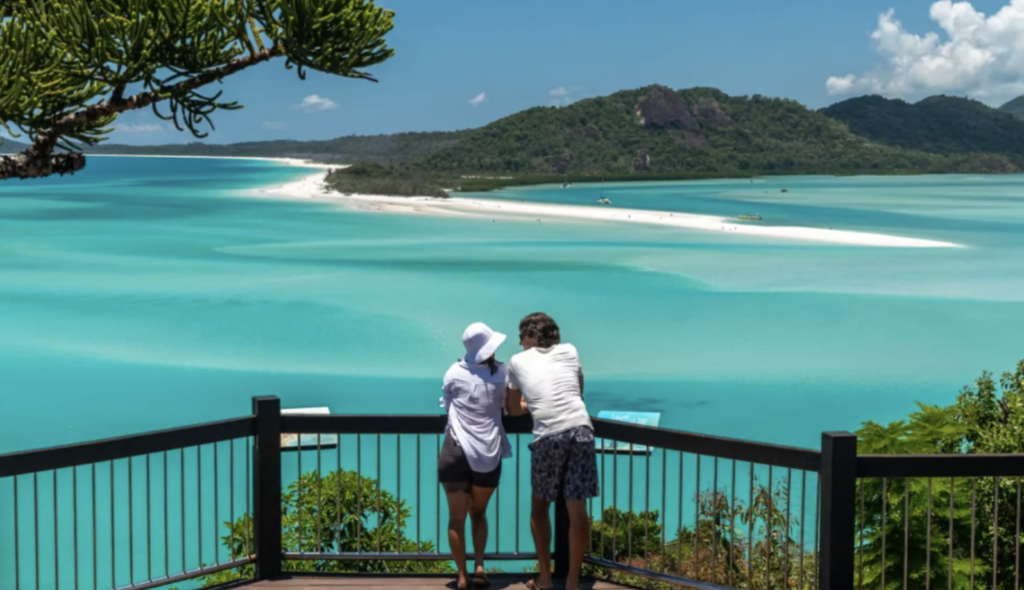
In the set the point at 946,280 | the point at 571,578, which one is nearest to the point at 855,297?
the point at 946,280

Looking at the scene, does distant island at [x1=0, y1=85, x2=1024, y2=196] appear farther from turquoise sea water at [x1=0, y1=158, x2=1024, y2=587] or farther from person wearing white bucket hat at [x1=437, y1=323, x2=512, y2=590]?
person wearing white bucket hat at [x1=437, y1=323, x2=512, y2=590]

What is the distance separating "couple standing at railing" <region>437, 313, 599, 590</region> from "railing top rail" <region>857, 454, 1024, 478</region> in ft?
4.16

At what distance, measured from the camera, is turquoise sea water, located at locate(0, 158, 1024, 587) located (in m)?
26.5

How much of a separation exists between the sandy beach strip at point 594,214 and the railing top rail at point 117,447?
190 ft

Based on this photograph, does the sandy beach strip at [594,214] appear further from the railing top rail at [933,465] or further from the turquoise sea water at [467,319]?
the railing top rail at [933,465]

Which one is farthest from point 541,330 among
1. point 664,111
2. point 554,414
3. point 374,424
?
point 664,111

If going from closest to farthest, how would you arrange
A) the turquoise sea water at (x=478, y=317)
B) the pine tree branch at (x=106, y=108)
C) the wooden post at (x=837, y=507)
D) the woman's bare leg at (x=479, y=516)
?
the wooden post at (x=837, y=507), the woman's bare leg at (x=479, y=516), the pine tree branch at (x=106, y=108), the turquoise sea water at (x=478, y=317)

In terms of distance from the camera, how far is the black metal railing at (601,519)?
18.4 feet

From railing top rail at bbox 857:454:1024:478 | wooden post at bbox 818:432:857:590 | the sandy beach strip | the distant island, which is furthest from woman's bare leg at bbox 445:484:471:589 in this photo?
the distant island

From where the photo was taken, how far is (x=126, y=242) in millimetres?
67500

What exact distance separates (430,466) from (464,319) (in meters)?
15.4

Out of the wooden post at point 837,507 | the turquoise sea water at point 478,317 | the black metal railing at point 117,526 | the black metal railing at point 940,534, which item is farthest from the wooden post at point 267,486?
the turquoise sea water at point 478,317

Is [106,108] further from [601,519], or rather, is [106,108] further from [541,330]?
[601,519]

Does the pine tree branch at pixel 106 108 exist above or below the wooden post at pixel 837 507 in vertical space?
above
